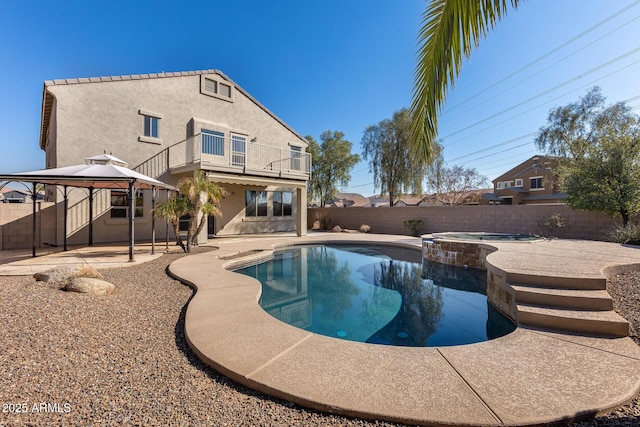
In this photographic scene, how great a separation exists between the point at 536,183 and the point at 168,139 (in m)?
Result: 35.7

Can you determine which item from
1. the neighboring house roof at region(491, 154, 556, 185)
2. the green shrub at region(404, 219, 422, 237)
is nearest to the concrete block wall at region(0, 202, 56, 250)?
the green shrub at region(404, 219, 422, 237)

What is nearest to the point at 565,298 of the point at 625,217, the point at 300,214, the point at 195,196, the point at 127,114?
the point at 625,217

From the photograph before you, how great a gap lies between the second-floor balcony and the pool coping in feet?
33.0

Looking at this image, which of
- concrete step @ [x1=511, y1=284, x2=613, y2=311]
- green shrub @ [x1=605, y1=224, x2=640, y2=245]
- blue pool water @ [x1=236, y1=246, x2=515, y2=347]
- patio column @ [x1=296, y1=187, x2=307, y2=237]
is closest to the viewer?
concrete step @ [x1=511, y1=284, x2=613, y2=311]

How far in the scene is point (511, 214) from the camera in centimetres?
1344

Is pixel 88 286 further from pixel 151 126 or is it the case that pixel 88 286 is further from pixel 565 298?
pixel 151 126

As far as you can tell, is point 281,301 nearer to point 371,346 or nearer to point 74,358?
point 371,346

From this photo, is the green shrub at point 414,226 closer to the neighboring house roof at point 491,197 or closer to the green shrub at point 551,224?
the green shrub at point 551,224

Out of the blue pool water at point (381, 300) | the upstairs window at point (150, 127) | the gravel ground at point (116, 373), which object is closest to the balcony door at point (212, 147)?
the upstairs window at point (150, 127)

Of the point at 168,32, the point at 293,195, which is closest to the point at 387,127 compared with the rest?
the point at 293,195

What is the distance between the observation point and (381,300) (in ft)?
21.1

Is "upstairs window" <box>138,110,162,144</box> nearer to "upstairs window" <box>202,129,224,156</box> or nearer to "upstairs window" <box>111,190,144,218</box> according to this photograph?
"upstairs window" <box>202,129,224,156</box>

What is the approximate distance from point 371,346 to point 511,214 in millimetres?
13550

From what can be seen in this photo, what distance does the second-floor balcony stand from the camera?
1288 centimetres
